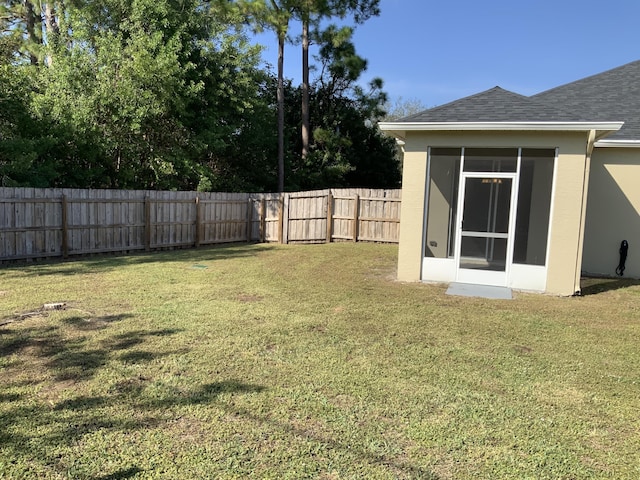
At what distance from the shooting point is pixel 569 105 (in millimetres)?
10906

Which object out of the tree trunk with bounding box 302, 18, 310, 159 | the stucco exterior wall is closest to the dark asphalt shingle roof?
the stucco exterior wall

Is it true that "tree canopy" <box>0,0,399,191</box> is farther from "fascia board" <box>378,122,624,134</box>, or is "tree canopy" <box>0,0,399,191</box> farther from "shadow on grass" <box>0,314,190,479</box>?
"fascia board" <box>378,122,624,134</box>

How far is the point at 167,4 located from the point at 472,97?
11371mm

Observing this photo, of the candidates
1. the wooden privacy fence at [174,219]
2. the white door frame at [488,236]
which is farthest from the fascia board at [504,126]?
the wooden privacy fence at [174,219]

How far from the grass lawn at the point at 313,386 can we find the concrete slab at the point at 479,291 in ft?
→ 1.22

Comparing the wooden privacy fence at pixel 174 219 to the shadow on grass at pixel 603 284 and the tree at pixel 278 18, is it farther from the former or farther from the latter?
the shadow on grass at pixel 603 284

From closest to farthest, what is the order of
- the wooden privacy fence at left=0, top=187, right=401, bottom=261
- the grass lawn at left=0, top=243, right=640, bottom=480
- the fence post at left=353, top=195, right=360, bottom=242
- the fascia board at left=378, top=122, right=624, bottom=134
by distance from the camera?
the grass lawn at left=0, top=243, right=640, bottom=480, the fascia board at left=378, top=122, right=624, bottom=134, the wooden privacy fence at left=0, top=187, right=401, bottom=261, the fence post at left=353, top=195, right=360, bottom=242

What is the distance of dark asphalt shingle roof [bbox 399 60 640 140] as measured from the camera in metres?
7.75

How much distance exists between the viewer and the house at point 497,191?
7.53 meters

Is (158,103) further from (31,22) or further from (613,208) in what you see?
(613,208)

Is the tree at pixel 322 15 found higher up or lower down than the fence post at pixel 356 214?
higher up

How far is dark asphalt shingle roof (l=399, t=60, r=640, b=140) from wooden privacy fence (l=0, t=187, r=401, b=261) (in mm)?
5462

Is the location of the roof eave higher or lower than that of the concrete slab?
Answer: higher

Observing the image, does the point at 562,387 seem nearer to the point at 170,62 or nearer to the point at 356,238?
the point at 356,238
